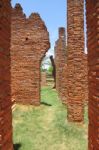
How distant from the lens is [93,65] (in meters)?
4.57

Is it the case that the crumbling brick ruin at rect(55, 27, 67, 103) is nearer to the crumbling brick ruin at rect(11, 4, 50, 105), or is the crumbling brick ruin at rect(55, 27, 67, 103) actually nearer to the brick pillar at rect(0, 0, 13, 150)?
the crumbling brick ruin at rect(11, 4, 50, 105)

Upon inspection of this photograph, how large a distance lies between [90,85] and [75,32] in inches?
225

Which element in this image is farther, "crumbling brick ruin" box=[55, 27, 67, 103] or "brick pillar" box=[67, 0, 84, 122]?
"crumbling brick ruin" box=[55, 27, 67, 103]

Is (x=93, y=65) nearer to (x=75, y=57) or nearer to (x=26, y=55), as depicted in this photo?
(x=75, y=57)

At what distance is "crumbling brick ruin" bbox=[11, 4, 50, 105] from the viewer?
1345 centimetres

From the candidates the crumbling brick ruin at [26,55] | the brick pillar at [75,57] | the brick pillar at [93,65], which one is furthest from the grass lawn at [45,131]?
the brick pillar at [93,65]

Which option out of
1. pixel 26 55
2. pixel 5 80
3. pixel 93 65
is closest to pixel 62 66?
pixel 26 55

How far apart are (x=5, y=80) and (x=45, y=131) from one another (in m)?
4.99

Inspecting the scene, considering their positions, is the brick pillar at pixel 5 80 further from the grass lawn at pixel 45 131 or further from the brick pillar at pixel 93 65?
the grass lawn at pixel 45 131

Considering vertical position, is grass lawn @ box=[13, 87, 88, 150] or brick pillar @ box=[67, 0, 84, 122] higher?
brick pillar @ box=[67, 0, 84, 122]

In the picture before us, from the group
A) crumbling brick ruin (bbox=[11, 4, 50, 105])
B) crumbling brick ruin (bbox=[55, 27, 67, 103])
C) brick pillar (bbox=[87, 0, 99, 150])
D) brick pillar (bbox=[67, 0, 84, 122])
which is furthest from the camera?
crumbling brick ruin (bbox=[55, 27, 67, 103])

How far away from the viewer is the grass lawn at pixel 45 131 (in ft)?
27.2

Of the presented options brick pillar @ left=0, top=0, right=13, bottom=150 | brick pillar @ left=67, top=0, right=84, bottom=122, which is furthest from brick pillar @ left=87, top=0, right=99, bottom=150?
brick pillar @ left=67, top=0, right=84, bottom=122

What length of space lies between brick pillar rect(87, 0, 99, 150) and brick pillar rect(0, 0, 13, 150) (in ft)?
4.47
